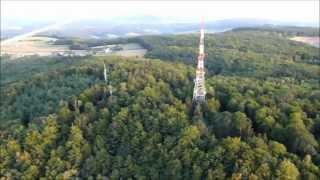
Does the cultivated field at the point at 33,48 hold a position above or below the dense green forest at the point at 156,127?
below

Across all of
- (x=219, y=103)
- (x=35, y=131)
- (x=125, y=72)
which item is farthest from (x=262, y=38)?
(x=35, y=131)

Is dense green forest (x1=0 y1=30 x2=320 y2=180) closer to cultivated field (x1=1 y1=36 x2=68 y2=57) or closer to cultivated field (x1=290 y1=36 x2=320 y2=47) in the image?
cultivated field (x1=290 y1=36 x2=320 y2=47)

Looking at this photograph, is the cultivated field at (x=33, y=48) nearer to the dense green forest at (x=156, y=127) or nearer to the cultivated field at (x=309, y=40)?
the dense green forest at (x=156, y=127)

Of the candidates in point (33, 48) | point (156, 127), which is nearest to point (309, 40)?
point (33, 48)

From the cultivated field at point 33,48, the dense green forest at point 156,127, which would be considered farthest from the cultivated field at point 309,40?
the cultivated field at point 33,48

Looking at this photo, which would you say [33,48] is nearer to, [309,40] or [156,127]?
[309,40]

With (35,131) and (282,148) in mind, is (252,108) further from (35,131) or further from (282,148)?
(35,131)

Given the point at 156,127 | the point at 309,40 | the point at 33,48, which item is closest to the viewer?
the point at 156,127

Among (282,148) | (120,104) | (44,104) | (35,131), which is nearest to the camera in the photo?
(282,148)
